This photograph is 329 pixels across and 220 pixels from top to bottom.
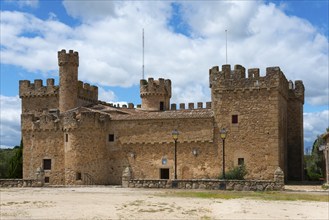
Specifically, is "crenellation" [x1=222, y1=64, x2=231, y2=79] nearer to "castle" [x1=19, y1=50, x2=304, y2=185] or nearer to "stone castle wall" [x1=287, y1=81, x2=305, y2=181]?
"castle" [x1=19, y1=50, x2=304, y2=185]

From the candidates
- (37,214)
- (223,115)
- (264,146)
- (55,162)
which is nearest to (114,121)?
(55,162)

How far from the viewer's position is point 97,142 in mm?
37656

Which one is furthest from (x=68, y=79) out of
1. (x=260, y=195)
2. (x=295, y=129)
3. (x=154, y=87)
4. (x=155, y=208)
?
(x=155, y=208)

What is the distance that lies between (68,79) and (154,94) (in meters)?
9.03

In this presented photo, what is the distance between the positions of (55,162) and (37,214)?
21.9 m

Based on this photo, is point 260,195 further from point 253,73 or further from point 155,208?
point 253,73

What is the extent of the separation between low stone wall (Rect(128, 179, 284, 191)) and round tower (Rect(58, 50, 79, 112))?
13993 mm

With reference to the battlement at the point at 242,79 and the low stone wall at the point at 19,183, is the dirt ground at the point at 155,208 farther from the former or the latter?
the battlement at the point at 242,79

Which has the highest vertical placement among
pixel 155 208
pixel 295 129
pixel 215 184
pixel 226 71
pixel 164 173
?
pixel 226 71

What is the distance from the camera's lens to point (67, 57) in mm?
41688

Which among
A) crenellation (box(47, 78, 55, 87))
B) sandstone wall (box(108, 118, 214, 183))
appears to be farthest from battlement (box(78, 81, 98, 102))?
sandstone wall (box(108, 118, 214, 183))

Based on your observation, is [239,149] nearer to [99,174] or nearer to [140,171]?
[140,171]

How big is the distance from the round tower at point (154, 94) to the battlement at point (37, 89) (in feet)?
28.1

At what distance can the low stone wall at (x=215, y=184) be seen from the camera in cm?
2795
